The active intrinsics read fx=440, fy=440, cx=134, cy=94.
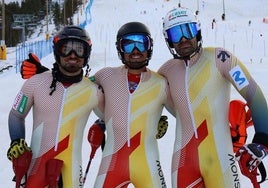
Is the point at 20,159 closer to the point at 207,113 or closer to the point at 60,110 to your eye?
the point at 60,110

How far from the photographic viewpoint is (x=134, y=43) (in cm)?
383

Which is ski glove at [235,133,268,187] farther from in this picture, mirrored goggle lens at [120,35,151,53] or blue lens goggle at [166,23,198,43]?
mirrored goggle lens at [120,35,151,53]

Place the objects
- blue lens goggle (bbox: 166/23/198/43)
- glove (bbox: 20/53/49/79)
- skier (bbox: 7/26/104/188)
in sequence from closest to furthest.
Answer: skier (bbox: 7/26/104/188), blue lens goggle (bbox: 166/23/198/43), glove (bbox: 20/53/49/79)

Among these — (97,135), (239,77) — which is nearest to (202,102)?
(239,77)

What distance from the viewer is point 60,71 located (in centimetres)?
382

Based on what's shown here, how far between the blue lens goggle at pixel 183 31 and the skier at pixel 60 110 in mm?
745

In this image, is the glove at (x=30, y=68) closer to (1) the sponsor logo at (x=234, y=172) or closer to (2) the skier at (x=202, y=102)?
(2) the skier at (x=202, y=102)

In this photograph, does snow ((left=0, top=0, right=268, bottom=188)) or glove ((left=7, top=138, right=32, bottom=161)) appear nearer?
glove ((left=7, top=138, right=32, bottom=161))

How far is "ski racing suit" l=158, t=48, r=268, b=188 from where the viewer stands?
145 inches

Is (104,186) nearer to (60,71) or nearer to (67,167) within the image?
(67,167)

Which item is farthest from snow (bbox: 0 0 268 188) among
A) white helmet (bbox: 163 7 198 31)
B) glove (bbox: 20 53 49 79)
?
white helmet (bbox: 163 7 198 31)

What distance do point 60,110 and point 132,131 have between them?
2.12 ft

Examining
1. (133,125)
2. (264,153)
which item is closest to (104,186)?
(133,125)

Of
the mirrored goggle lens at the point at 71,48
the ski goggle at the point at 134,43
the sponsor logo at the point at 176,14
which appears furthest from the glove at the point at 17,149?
the sponsor logo at the point at 176,14
